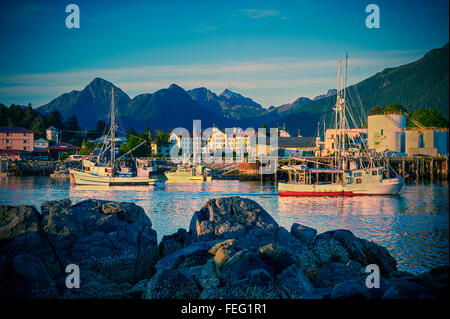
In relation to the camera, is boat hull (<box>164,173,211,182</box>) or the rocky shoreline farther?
boat hull (<box>164,173,211,182</box>)

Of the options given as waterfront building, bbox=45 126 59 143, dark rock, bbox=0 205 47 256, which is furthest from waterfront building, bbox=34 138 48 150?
dark rock, bbox=0 205 47 256

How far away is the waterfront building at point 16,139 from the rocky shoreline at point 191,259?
54334mm

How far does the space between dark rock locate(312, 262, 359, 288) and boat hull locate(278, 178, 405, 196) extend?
1099 inches

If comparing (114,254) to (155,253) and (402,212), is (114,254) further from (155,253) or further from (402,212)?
(402,212)

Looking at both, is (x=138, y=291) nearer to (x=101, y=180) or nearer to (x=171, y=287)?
(x=171, y=287)

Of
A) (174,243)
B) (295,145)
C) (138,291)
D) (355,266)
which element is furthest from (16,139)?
(355,266)

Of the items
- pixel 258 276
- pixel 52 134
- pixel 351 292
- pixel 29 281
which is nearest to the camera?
pixel 351 292

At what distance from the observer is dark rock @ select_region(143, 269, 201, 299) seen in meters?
9.27

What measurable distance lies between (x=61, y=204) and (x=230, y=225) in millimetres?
6263

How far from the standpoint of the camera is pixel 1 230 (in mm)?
11219

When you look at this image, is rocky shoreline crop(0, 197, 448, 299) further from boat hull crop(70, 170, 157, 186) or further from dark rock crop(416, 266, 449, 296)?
boat hull crop(70, 170, 157, 186)

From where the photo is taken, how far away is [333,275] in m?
10.9

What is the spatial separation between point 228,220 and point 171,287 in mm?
5592
